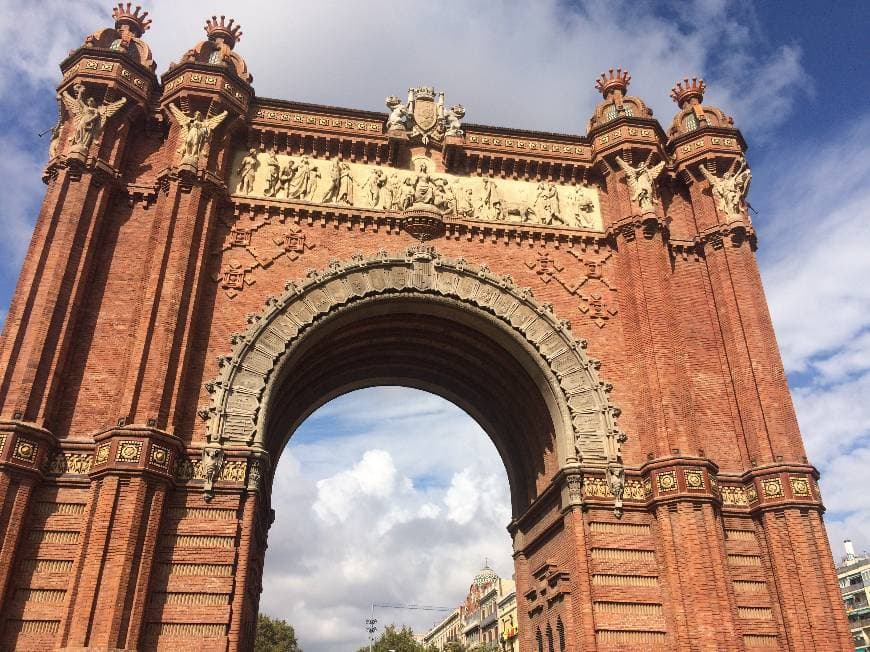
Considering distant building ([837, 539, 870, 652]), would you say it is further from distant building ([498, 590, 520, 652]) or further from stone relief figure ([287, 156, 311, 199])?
stone relief figure ([287, 156, 311, 199])

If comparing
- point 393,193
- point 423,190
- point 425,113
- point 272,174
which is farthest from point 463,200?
point 272,174

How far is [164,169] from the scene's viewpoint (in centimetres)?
1769

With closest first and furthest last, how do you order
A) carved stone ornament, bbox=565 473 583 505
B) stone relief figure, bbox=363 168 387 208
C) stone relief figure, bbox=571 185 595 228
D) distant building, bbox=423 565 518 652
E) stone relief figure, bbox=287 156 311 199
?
carved stone ornament, bbox=565 473 583 505
stone relief figure, bbox=287 156 311 199
stone relief figure, bbox=363 168 387 208
stone relief figure, bbox=571 185 595 228
distant building, bbox=423 565 518 652

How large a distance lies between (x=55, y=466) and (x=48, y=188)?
22.6 ft

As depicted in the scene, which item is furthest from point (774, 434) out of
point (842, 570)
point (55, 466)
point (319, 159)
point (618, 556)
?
point (842, 570)

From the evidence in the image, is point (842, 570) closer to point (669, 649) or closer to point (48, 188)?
point (669, 649)

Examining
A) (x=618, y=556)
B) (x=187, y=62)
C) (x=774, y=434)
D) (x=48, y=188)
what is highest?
(x=187, y=62)

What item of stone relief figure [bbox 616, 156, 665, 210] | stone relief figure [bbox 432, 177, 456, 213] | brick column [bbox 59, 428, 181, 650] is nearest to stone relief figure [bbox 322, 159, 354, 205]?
stone relief figure [bbox 432, 177, 456, 213]

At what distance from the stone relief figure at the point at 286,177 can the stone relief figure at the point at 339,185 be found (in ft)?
3.20

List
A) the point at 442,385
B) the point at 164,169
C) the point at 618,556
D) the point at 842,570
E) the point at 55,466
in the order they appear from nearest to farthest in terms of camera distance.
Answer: the point at 55,466
the point at 618,556
the point at 164,169
the point at 442,385
the point at 842,570

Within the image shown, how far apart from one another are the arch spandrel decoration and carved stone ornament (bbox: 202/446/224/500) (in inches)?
4.9

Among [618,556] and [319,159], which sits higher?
[319,159]

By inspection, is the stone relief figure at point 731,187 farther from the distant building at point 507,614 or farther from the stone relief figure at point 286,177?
the distant building at point 507,614

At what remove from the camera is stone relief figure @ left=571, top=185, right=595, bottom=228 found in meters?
19.7
